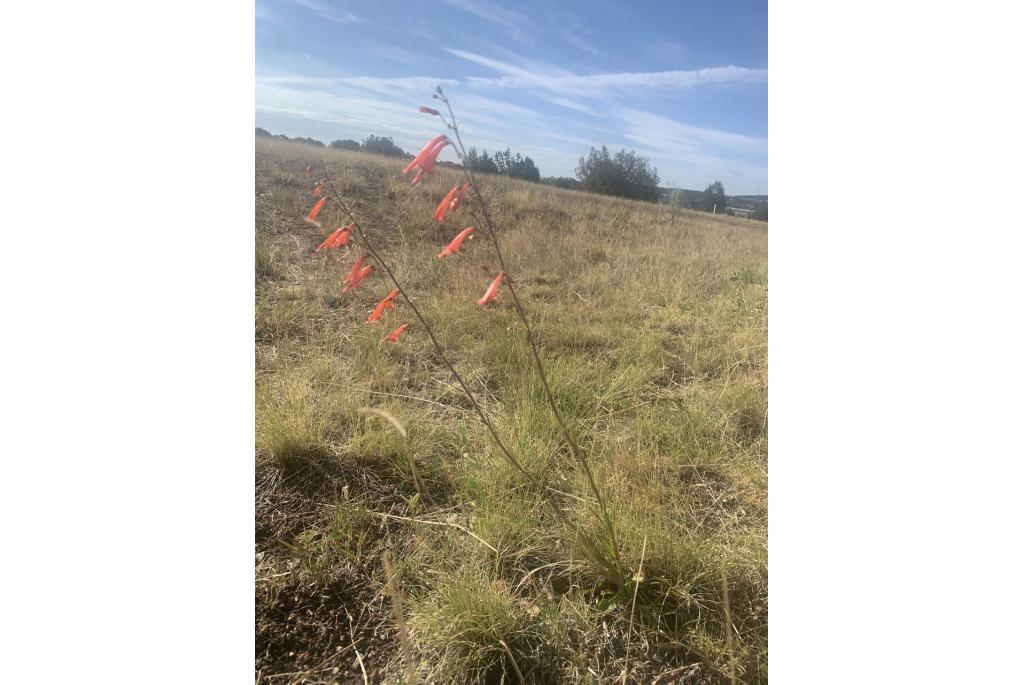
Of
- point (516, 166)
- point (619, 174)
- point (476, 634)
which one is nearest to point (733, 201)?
point (619, 174)

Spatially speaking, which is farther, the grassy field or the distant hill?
the distant hill

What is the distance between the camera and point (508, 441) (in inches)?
49.0

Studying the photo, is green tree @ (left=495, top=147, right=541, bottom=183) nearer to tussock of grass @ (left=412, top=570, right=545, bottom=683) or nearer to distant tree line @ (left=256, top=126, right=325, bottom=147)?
distant tree line @ (left=256, top=126, right=325, bottom=147)

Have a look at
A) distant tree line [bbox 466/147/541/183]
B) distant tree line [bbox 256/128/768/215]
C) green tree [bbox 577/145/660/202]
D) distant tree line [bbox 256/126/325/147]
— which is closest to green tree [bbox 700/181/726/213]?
distant tree line [bbox 256/128/768/215]

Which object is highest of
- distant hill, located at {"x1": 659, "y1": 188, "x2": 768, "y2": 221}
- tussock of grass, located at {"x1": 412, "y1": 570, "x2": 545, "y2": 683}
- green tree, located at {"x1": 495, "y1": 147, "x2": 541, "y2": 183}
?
green tree, located at {"x1": 495, "y1": 147, "x2": 541, "y2": 183}

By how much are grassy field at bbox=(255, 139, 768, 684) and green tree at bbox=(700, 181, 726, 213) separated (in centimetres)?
7

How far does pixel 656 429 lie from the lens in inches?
50.8

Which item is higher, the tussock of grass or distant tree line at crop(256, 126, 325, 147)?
distant tree line at crop(256, 126, 325, 147)

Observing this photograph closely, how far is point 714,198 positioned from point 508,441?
2.47 ft

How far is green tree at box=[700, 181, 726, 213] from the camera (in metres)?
1.13
